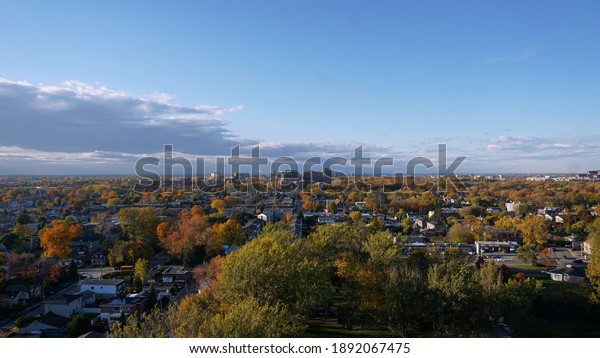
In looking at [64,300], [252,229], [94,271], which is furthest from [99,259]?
[252,229]

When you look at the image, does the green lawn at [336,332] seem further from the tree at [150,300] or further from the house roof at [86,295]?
the house roof at [86,295]

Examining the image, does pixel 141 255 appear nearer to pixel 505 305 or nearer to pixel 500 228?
pixel 505 305

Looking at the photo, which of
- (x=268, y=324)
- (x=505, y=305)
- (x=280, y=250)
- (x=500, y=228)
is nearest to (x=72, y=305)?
(x=280, y=250)

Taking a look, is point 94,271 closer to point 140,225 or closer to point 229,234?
point 140,225

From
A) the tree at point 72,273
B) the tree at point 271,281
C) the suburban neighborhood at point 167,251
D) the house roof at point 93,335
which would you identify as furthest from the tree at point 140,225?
the tree at point 271,281

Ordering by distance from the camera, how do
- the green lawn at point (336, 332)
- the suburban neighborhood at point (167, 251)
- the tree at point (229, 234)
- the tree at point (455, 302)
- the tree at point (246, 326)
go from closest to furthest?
the tree at point (246, 326)
the tree at point (455, 302)
the green lawn at point (336, 332)
the suburban neighborhood at point (167, 251)
the tree at point (229, 234)
